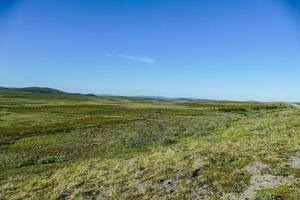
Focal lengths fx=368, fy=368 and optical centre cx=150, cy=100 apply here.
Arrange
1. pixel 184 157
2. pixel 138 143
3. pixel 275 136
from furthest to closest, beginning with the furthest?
pixel 138 143
pixel 275 136
pixel 184 157

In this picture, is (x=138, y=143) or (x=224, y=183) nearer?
(x=224, y=183)

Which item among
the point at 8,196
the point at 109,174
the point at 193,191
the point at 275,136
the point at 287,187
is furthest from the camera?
the point at 275,136

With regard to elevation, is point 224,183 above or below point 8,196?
above

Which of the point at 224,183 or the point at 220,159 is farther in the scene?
the point at 220,159

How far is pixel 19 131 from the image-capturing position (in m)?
56.3

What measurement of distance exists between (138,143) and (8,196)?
66.0ft

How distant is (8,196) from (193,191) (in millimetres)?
11064

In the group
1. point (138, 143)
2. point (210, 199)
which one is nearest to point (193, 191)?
point (210, 199)

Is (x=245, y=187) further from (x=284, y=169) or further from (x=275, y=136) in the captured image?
(x=275, y=136)

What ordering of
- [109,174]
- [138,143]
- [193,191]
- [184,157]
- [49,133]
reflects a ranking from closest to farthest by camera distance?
[193,191]
[109,174]
[184,157]
[138,143]
[49,133]

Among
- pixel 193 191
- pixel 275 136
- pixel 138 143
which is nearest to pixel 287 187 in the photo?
pixel 193 191

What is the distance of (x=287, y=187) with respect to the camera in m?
16.5

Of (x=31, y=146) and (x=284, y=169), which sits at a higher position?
(x=284, y=169)

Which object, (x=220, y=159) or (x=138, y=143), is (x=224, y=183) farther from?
(x=138, y=143)
